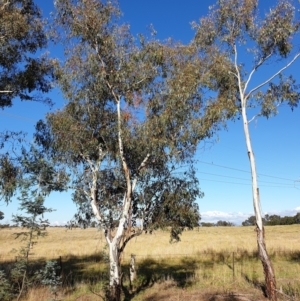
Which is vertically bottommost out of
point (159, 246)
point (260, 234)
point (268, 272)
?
point (268, 272)

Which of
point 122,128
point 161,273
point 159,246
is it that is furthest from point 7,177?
point 159,246

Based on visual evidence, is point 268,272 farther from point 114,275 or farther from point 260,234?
point 114,275

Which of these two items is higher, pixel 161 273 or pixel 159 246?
pixel 159 246

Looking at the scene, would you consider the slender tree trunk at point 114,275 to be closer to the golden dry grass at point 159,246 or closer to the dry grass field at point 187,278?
the dry grass field at point 187,278

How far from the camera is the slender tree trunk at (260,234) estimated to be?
11.6 metres

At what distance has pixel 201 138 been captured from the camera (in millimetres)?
13477

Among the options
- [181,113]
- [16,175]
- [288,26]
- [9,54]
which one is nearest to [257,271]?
[181,113]

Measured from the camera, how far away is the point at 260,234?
490 inches

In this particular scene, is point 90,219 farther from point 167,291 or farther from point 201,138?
point 201,138

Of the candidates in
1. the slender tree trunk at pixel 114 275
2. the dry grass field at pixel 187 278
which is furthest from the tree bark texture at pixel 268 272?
the slender tree trunk at pixel 114 275

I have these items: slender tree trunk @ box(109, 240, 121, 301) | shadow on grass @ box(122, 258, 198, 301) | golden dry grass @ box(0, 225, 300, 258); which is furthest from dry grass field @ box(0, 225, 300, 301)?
golden dry grass @ box(0, 225, 300, 258)

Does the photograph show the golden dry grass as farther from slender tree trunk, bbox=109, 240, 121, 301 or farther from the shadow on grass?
the shadow on grass

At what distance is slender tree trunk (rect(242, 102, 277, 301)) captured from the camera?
457 inches

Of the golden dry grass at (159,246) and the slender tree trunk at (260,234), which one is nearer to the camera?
the slender tree trunk at (260,234)
